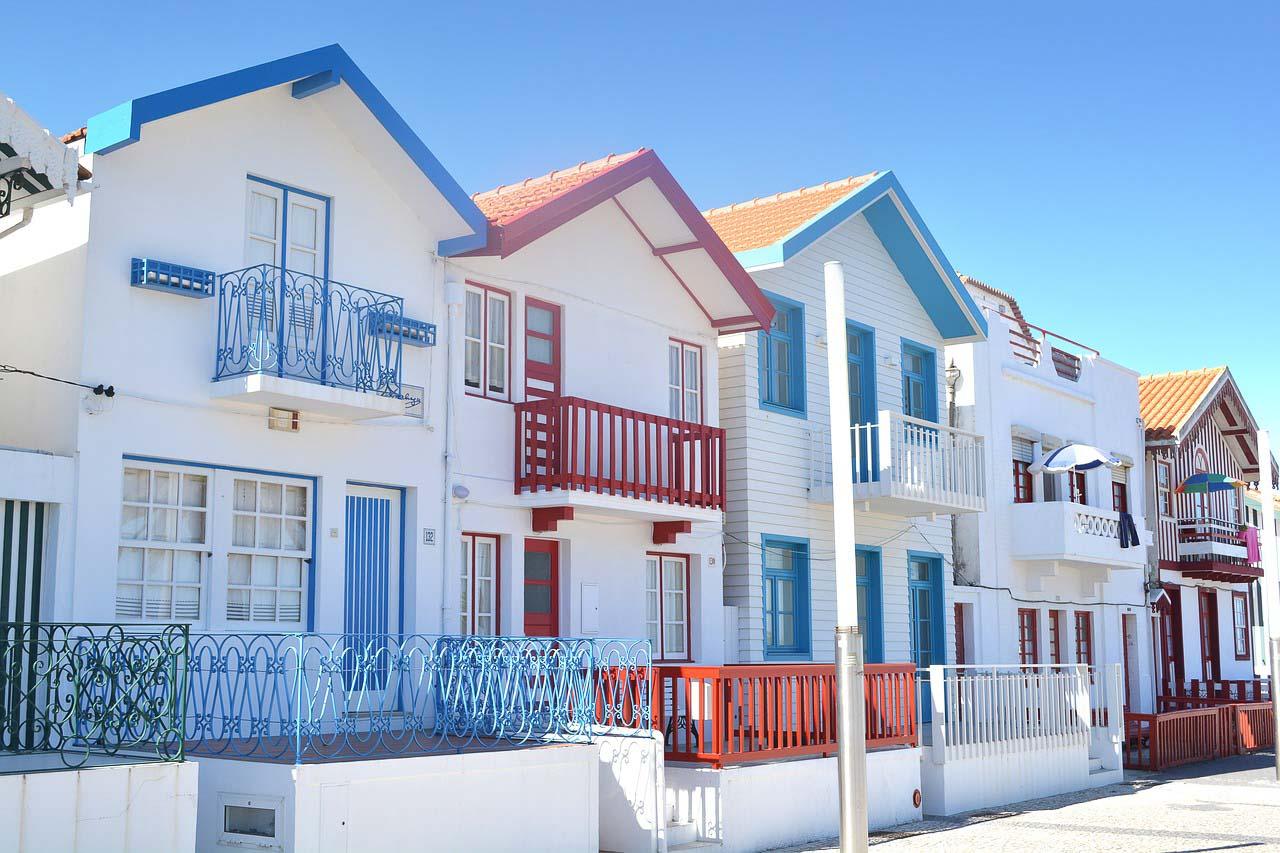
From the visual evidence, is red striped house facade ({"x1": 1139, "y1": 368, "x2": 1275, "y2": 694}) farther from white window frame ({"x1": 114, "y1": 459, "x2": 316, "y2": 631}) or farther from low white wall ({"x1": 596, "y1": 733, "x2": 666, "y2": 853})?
white window frame ({"x1": 114, "y1": 459, "x2": 316, "y2": 631})

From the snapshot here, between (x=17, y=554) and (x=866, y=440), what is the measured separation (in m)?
12.3

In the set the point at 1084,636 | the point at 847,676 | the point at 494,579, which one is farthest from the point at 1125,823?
the point at 1084,636

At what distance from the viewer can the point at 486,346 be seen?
50.3 ft

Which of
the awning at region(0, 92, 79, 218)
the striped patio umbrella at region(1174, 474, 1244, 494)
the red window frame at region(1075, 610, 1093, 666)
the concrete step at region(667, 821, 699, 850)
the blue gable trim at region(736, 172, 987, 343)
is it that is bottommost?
the concrete step at region(667, 821, 699, 850)

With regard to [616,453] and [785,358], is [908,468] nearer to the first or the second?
[785,358]

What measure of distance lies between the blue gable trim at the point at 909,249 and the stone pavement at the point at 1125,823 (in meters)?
7.39

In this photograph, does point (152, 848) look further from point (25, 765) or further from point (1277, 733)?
point (1277, 733)

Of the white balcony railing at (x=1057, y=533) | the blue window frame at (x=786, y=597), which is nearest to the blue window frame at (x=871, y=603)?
the blue window frame at (x=786, y=597)

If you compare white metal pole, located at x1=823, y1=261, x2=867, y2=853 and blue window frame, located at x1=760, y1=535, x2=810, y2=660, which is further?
blue window frame, located at x1=760, y1=535, x2=810, y2=660

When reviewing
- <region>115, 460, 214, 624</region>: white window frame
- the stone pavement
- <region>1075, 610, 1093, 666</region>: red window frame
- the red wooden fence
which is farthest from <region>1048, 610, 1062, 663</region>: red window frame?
<region>115, 460, 214, 624</region>: white window frame

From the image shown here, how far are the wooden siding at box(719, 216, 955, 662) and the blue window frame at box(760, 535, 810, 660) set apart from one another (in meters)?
0.12

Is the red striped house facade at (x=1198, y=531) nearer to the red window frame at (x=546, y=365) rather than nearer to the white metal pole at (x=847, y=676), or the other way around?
the red window frame at (x=546, y=365)

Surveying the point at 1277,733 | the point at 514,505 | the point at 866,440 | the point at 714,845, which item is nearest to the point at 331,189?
the point at 514,505

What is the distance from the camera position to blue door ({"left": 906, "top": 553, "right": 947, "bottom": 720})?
864 inches
